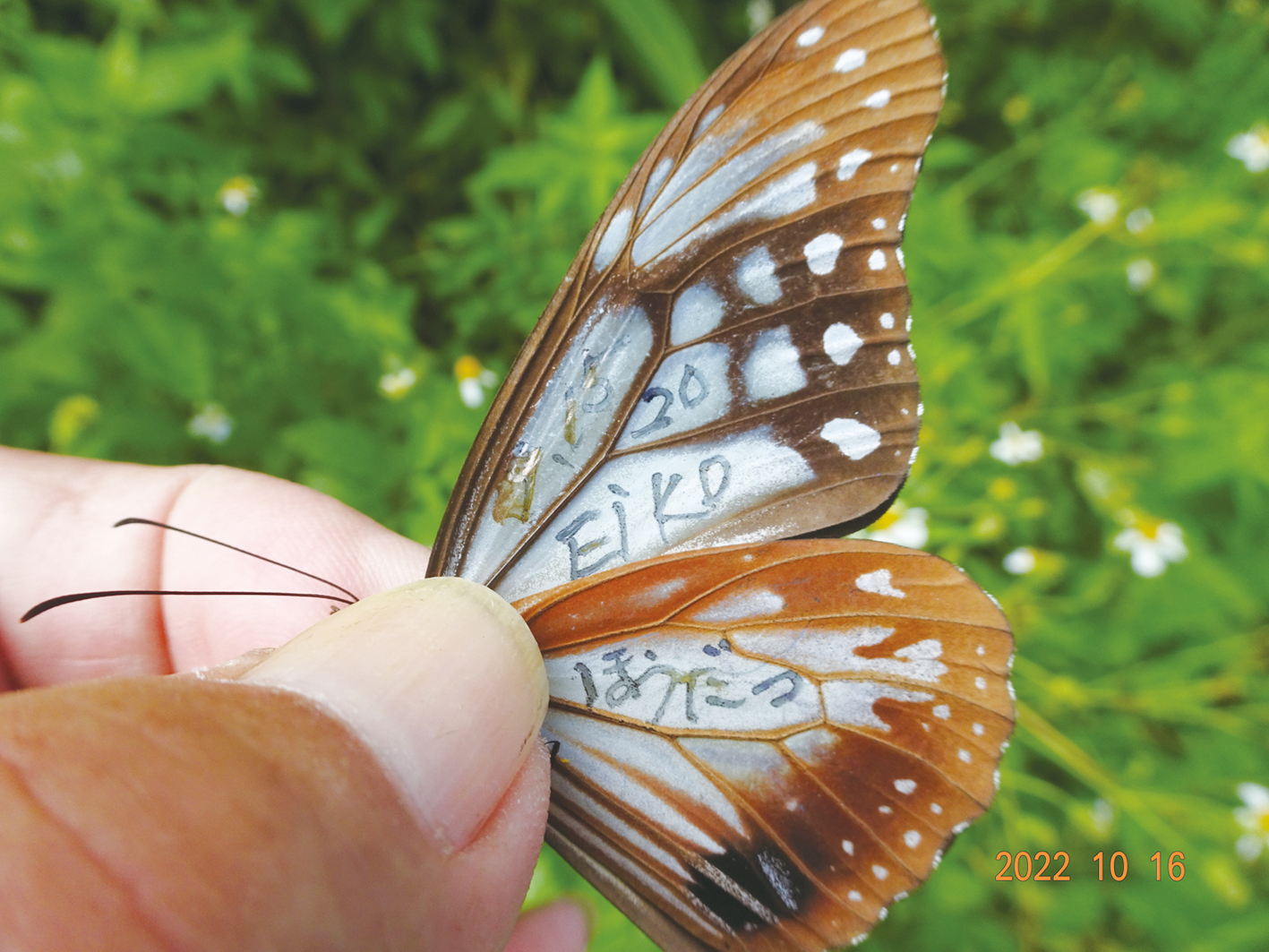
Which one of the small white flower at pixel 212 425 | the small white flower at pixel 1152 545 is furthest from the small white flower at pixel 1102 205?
the small white flower at pixel 212 425

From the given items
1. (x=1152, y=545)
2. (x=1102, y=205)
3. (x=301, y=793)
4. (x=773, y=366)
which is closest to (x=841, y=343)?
(x=773, y=366)

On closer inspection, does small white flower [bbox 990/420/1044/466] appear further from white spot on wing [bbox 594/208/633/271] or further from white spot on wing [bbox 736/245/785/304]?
white spot on wing [bbox 594/208/633/271]

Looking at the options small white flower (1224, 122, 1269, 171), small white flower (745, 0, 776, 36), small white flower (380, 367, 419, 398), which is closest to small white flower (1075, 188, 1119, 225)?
small white flower (1224, 122, 1269, 171)

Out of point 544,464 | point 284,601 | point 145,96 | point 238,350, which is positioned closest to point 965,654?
point 544,464

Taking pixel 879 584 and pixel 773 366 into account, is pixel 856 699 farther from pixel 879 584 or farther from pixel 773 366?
pixel 773 366

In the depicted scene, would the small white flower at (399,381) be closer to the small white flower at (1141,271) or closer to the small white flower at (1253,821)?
the small white flower at (1141,271)
